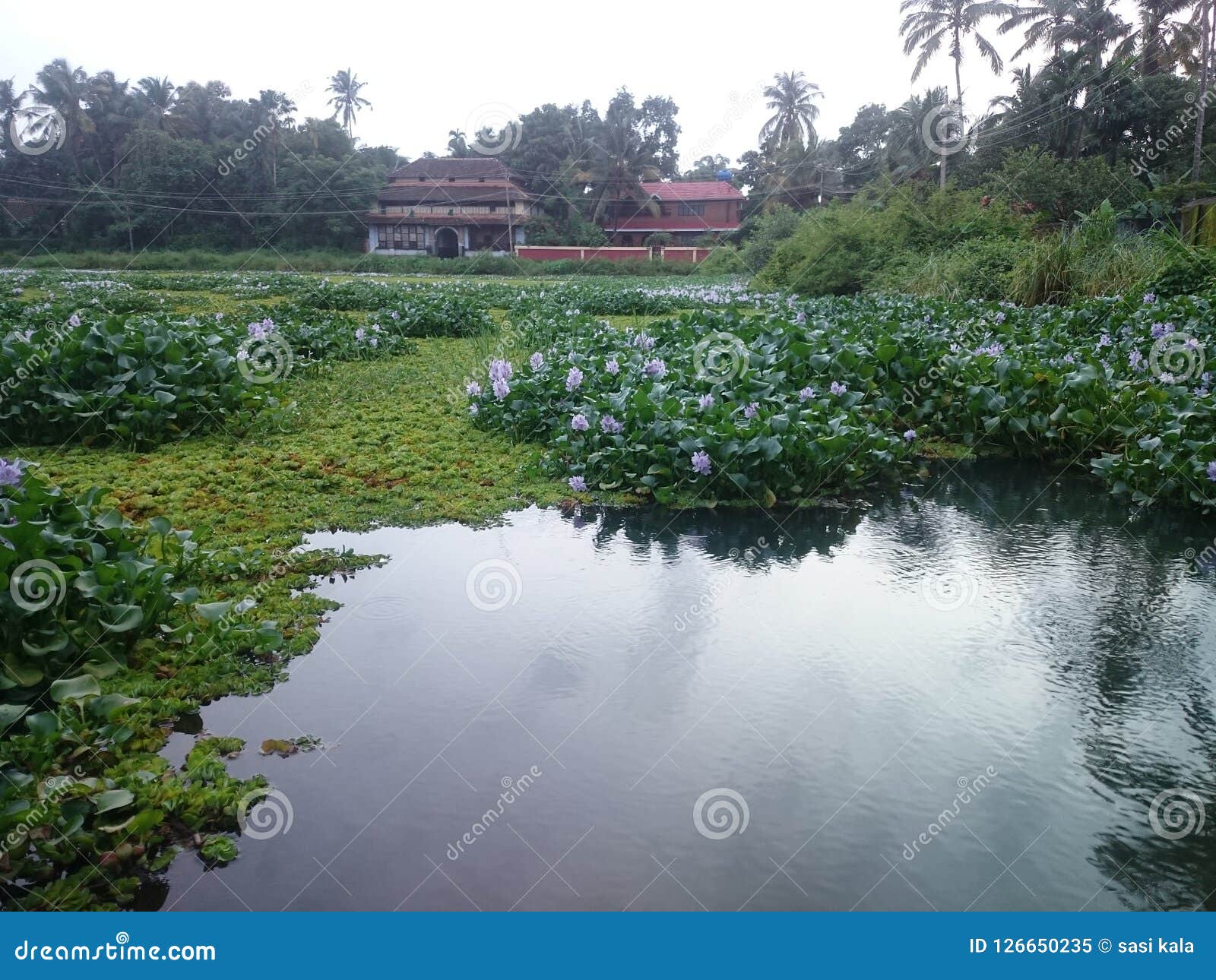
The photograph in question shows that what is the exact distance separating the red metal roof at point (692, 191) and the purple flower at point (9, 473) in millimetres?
45483

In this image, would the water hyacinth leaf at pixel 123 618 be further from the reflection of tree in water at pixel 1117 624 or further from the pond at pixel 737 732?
the reflection of tree in water at pixel 1117 624

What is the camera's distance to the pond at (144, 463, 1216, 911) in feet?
8.18

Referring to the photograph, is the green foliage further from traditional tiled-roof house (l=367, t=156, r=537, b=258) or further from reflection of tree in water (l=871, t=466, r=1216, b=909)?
traditional tiled-roof house (l=367, t=156, r=537, b=258)

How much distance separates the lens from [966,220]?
60.6ft

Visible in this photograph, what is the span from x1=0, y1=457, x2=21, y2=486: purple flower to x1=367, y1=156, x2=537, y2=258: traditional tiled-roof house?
39298mm

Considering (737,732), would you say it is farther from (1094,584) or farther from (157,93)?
(157,93)

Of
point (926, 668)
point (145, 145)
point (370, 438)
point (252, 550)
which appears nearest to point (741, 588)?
point (926, 668)

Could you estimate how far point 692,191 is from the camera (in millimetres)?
48250

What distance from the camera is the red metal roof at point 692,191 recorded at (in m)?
47.5

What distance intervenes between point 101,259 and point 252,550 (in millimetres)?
35881

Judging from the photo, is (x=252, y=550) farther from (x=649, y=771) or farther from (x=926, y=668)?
(x=926, y=668)

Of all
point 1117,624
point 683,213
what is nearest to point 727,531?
point 1117,624

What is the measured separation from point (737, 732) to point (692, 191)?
47.8 meters

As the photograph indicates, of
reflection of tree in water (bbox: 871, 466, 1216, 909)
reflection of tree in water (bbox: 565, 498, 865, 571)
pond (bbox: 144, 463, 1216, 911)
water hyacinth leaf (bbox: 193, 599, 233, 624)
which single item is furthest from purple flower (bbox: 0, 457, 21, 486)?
reflection of tree in water (bbox: 871, 466, 1216, 909)
